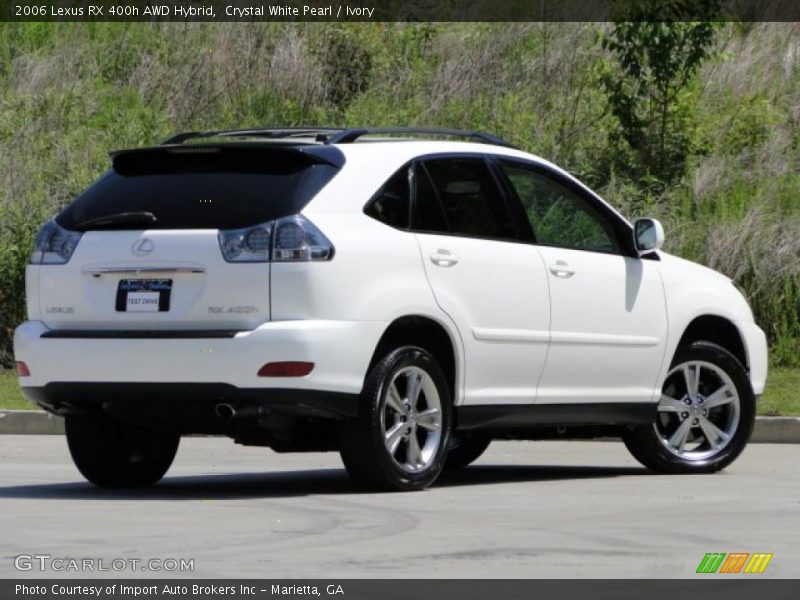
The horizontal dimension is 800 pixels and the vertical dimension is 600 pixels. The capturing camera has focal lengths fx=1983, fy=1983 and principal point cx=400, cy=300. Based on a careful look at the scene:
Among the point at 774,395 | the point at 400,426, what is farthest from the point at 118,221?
the point at 774,395

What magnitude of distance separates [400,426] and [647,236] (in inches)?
86.2

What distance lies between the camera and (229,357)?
31.9 ft

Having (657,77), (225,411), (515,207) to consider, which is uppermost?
(515,207)

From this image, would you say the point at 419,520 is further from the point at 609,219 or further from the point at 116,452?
the point at 609,219

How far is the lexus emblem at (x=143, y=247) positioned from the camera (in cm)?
1002

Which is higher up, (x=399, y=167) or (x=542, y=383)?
(x=399, y=167)

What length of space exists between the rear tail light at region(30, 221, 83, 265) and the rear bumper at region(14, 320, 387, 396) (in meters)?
0.44

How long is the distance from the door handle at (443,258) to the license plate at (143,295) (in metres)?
1.40

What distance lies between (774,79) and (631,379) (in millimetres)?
16087

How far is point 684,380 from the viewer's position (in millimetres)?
12109

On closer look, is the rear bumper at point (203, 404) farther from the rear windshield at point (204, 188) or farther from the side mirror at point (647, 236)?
the side mirror at point (647, 236)

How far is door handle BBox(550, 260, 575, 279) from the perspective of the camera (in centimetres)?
1111
